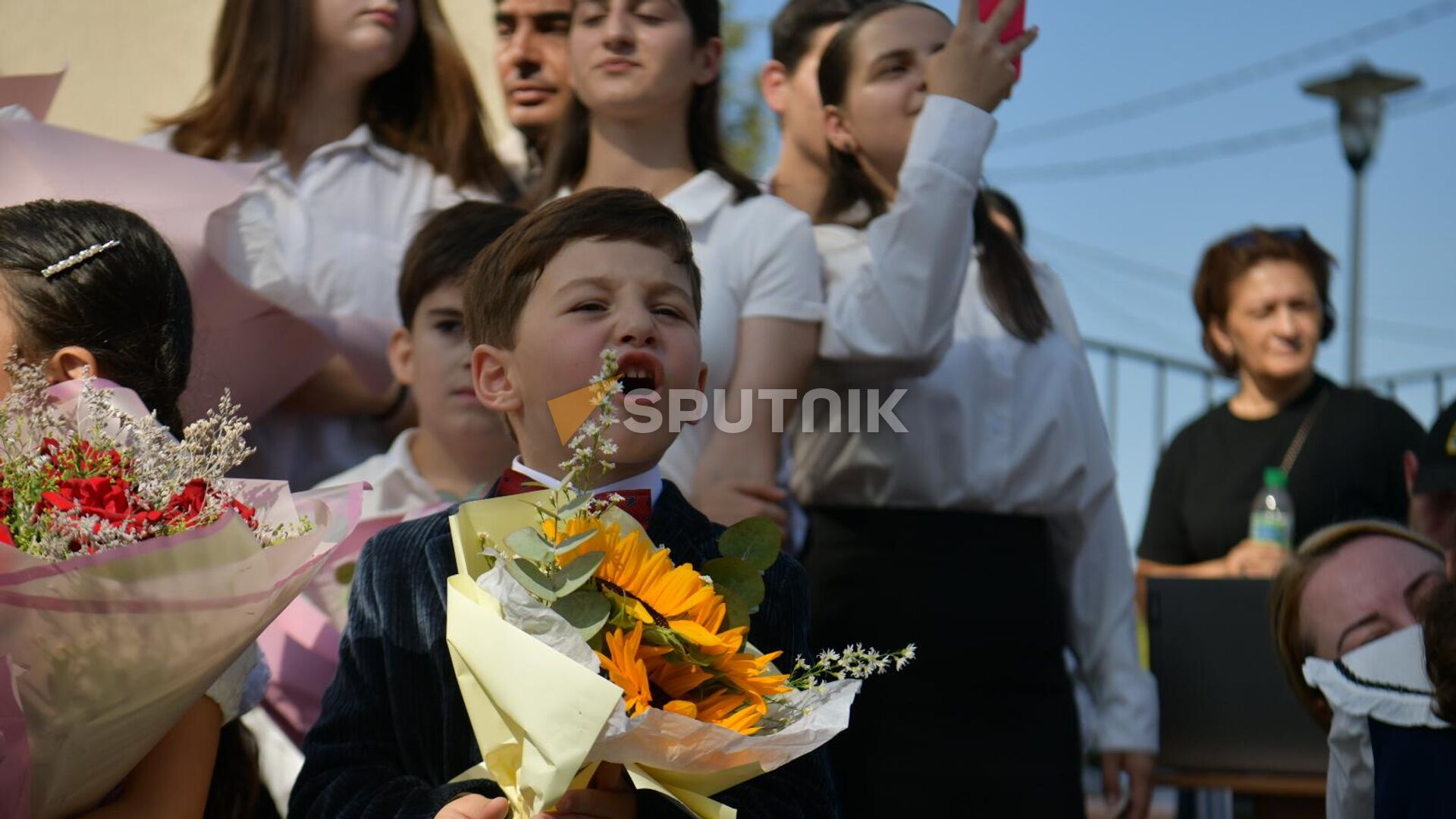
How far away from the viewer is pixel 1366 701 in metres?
2.33

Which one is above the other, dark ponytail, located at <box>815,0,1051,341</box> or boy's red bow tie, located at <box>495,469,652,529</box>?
dark ponytail, located at <box>815,0,1051,341</box>

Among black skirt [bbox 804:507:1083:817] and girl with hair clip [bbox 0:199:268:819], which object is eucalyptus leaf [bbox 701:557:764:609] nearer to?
girl with hair clip [bbox 0:199:268:819]

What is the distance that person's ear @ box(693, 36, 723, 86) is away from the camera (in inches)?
114

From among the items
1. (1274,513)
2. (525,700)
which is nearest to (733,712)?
(525,700)

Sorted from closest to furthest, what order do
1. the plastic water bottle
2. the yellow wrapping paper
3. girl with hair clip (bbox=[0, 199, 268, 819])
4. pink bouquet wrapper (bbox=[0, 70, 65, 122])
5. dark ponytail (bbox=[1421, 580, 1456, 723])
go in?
the yellow wrapping paper
girl with hair clip (bbox=[0, 199, 268, 819])
dark ponytail (bbox=[1421, 580, 1456, 723])
pink bouquet wrapper (bbox=[0, 70, 65, 122])
the plastic water bottle

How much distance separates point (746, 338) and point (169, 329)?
968mm

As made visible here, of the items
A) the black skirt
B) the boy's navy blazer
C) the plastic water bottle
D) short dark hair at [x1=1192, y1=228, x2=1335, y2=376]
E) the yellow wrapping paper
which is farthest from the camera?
short dark hair at [x1=1192, y1=228, x2=1335, y2=376]

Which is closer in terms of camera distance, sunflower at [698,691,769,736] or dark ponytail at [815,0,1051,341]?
sunflower at [698,691,769,736]

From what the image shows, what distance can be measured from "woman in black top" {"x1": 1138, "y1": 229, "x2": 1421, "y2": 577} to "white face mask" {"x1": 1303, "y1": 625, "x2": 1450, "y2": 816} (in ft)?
4.21

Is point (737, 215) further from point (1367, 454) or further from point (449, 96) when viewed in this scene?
point (1367, 454)

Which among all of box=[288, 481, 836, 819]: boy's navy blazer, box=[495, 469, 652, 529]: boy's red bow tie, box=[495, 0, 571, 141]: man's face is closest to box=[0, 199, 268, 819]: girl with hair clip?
box=[288, 481, 836, 819]: boy's navy blazer

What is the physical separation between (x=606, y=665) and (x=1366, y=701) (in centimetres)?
134

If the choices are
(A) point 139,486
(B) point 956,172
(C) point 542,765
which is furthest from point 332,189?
(C) point 542,765

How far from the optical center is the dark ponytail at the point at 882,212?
10.2ft
